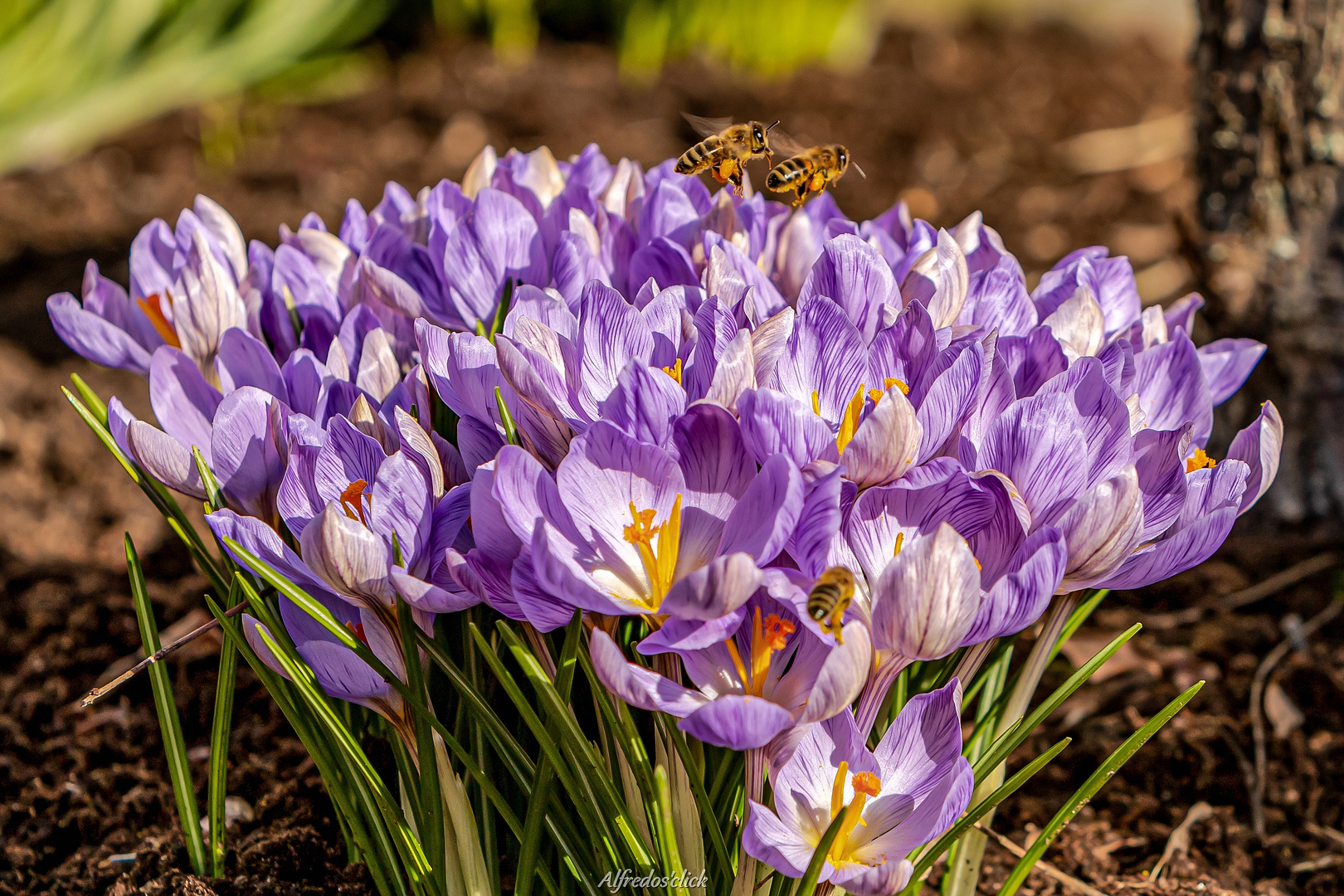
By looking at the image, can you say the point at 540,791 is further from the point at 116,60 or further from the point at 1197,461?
the point at 116,60

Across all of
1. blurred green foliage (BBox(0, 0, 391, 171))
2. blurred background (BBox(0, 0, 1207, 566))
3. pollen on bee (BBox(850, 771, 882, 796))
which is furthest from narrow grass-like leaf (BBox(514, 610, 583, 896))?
blurred green foliage (BBox(0, 0, 391, 171))

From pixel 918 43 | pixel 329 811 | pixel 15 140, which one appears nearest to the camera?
pixel 329 811

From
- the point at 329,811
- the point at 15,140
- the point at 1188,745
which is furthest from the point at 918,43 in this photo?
the point at 329,811

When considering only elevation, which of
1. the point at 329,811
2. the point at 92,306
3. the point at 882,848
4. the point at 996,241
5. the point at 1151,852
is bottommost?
the point at 1151,852

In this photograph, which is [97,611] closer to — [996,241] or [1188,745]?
[996,241]

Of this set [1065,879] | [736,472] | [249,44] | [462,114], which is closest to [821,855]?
[736,472]

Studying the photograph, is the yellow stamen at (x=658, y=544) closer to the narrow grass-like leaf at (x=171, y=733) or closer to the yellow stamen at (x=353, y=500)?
the yellow stamen at (x=353, y=500)
